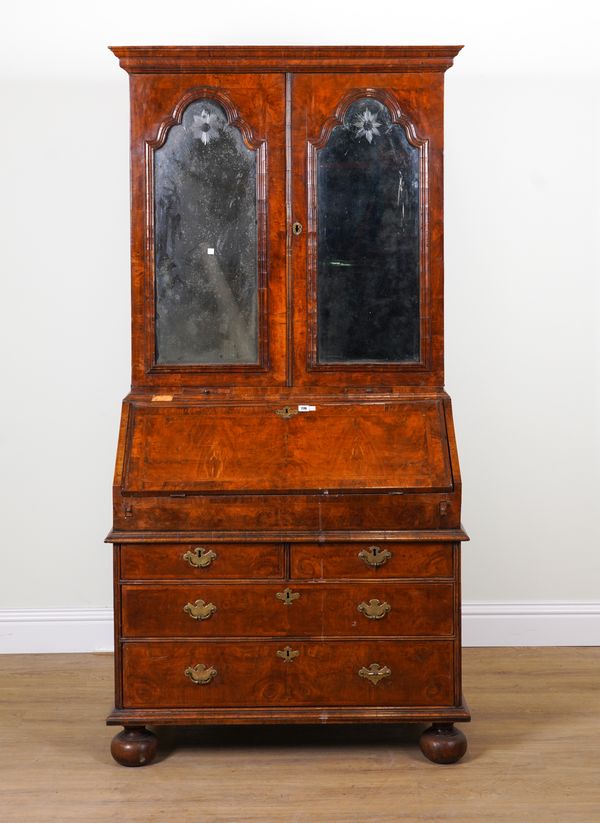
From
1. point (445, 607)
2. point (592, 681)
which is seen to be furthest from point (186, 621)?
point (592, 681)

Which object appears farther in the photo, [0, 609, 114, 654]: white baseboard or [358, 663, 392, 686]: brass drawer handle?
[0, 609, 114, 654]: white baseboard

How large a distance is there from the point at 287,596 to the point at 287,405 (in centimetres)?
61

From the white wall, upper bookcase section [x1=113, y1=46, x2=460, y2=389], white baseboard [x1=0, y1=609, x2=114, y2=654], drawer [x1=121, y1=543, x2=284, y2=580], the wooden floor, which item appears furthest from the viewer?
white baseboard [x1=0, y1=609, x2=114, y2=654]

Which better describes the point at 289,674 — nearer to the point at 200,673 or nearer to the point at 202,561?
the point at 200,673

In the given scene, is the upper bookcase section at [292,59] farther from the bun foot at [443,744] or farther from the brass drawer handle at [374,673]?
the bun foot at [443,744]

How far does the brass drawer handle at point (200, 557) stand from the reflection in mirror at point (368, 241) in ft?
2.41

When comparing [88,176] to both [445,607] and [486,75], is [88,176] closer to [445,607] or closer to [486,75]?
[486,75]

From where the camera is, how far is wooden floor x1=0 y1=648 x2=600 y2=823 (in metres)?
2.97

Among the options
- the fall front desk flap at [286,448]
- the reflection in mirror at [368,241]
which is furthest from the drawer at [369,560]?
the reflection in mirror at [368,241]

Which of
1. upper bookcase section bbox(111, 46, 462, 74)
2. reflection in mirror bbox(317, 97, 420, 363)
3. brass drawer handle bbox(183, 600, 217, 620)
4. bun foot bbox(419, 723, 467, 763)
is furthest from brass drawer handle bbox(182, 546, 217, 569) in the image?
upper bookcase section bbox(111, 46, 462, 74)

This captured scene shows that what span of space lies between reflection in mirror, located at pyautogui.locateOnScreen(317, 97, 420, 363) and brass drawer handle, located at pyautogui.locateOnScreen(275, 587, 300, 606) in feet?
2.50

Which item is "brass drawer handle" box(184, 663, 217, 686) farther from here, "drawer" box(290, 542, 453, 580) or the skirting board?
the skirting board

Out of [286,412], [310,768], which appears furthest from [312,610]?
[286,412]

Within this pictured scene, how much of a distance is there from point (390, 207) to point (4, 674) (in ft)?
7.75
